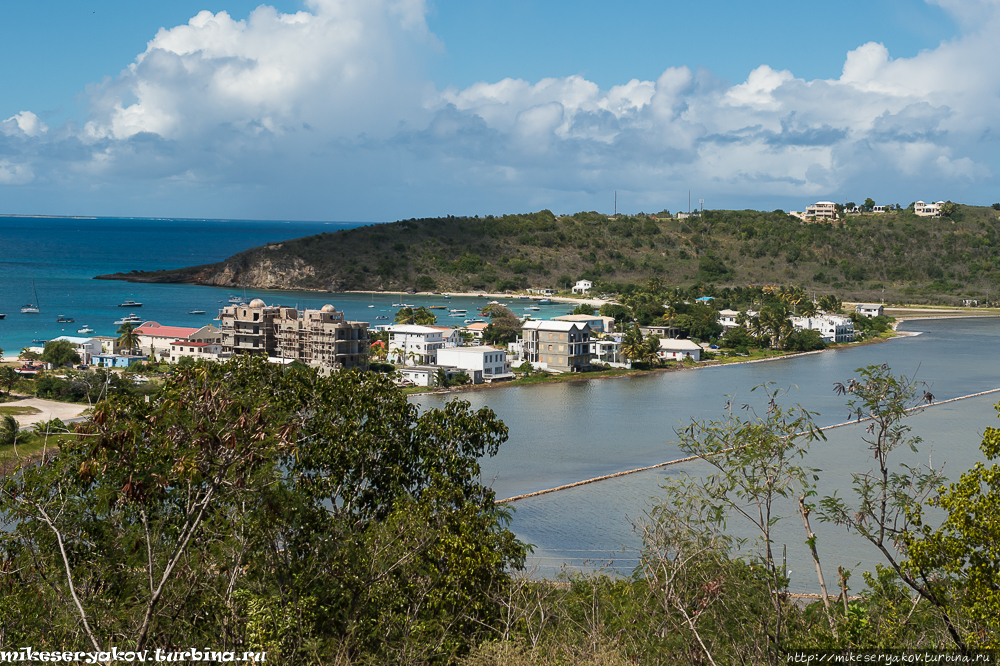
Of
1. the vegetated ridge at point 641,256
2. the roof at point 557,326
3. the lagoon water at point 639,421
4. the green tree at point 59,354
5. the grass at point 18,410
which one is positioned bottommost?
the lagoon water at point 639,421

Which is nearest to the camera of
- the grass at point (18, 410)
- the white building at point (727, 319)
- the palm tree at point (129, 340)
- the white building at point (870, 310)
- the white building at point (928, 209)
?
the grass at point (18, 410)

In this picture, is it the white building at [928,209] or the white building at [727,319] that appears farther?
the white building at [928,209]

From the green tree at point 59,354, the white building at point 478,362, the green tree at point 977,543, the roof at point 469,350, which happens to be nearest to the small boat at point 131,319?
the green tree at point 59,354

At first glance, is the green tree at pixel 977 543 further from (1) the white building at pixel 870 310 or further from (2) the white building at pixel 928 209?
(2) the white building at pixel 928 209

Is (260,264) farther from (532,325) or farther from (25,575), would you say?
(25,575)

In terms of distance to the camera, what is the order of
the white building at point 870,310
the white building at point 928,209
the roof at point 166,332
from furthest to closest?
1. the white building at point 928,209
2. the white building at point 870,310
3. the roof at point 166,332

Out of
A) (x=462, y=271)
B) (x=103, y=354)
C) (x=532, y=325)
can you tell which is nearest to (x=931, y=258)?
(x=462, y=271)

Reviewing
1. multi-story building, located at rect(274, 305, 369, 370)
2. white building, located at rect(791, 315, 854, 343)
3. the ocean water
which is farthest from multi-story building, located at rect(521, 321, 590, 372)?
→ the ocean water
